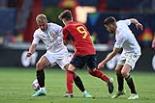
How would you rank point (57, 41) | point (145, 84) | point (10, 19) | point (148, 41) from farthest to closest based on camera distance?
point (10, 19) → point (148, 41) → point (145, 84) → point (57, 41)

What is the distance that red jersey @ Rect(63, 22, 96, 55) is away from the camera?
20328 millimetres

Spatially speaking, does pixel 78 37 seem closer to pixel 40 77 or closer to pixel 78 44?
pixel 78 44

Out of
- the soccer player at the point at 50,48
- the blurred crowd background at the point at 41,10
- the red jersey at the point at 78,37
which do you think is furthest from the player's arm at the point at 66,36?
the blurred crowd background at the point at 41,10

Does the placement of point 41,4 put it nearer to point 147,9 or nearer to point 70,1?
point 70,1

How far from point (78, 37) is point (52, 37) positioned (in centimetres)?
88

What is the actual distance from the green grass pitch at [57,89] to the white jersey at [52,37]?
126 centimetres

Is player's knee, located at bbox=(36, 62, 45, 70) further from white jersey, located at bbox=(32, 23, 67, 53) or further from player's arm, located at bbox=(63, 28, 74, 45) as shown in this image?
player's arm, located at bbox=(63, 28, 74, 45)

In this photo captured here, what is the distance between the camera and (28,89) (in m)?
23.6

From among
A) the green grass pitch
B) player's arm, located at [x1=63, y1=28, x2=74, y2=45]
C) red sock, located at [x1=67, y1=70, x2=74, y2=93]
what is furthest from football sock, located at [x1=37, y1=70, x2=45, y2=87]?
player's arm, located at [x1=63, y1=28, x2=74, y2=45]

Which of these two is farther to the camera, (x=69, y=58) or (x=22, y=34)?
(x=22, y=34)

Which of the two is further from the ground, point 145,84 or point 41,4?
point 41,4

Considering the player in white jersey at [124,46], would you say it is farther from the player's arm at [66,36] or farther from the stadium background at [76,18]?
the stadium background at [76,18]

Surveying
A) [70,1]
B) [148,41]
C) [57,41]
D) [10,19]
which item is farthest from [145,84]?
[70,1]

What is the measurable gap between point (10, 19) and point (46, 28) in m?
20.1
